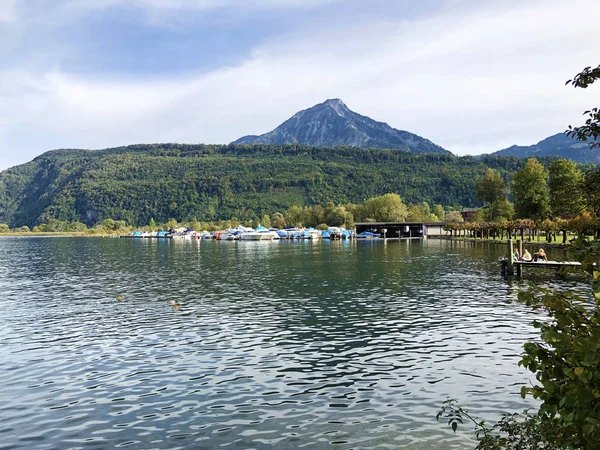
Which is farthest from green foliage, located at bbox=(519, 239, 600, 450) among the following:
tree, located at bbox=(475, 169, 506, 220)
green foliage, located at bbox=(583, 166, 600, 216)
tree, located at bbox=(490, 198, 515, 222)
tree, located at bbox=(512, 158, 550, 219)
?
tree, located at bbox=(475, 169, 506, 220)

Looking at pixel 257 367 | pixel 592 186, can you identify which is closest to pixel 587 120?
Answer: pixel 592 186

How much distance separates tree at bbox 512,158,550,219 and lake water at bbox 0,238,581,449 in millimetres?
74427

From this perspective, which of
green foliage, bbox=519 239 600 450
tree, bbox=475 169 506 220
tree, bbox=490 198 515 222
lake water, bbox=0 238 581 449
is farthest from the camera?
tree, bbox=475 169 506 220

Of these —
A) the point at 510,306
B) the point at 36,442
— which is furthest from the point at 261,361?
the point at 510,306

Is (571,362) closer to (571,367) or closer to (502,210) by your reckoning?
(571,367)

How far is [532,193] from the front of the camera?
110m

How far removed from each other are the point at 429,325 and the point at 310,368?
35.1 ft

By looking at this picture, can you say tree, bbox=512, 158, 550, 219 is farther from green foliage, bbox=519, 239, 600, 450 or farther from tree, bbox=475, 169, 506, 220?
green foliage, bbox=519, 239, 600, 450

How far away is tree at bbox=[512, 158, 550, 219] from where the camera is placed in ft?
357

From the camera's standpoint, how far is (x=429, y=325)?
2909 centimetres

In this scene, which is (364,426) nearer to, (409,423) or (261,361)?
(409,423)

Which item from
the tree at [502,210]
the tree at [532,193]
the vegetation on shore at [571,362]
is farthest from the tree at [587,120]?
the tree at [502,210]

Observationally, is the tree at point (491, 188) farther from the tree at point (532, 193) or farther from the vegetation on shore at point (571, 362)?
the vegetation on shore at point (571, 362)

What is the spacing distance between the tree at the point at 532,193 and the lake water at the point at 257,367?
244ft
